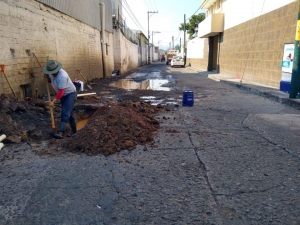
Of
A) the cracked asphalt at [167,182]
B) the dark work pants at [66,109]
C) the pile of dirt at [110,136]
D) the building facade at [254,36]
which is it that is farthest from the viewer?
the building facade at [254,36]

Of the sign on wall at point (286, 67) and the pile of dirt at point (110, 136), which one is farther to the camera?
the sign on wall at point (286, 67)

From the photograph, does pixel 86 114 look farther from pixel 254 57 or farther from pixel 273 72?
pixel 254 57

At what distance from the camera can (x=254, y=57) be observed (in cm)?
1370

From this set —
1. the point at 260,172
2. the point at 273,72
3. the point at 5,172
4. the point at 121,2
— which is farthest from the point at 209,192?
the point at 121,2

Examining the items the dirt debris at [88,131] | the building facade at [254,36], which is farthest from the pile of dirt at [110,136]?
the building facade at [254,36]

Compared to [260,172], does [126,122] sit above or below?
above

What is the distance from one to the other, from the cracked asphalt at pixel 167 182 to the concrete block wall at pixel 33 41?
3.68m

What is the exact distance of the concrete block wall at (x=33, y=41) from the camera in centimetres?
672

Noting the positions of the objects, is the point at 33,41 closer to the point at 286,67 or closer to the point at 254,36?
the point at 286,67

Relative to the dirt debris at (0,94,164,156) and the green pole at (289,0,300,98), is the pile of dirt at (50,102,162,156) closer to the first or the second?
the dirt debris at (0,94,164,156)

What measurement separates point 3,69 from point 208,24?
19.5 meters

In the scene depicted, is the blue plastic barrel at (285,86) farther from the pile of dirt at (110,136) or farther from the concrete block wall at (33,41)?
the concrete block wall at (33,41)

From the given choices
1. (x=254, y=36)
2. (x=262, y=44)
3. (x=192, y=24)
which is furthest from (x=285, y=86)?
(x=192, y=24)

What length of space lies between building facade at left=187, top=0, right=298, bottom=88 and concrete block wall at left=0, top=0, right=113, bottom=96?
9346 millimetres
